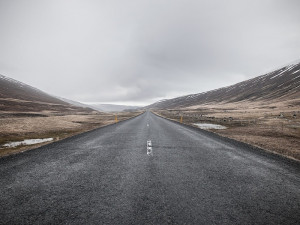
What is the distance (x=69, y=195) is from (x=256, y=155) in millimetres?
8755

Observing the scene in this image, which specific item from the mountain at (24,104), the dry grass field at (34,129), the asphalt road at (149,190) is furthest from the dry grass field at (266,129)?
the mountain at (24,104)

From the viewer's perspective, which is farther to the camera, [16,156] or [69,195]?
[16,156]

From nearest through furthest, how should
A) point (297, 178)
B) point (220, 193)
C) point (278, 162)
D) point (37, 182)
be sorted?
point (220, 193) < point (37, 182) < point (297, 178) < point (278, 162)

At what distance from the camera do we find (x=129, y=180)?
5285 mm

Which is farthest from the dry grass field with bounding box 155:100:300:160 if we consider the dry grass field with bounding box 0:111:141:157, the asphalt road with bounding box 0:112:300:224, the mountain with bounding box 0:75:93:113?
the mountain with bounding box 0:75:93:113

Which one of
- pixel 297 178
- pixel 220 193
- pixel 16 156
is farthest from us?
pixel 16 156

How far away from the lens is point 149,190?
4.61m

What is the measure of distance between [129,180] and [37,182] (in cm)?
286

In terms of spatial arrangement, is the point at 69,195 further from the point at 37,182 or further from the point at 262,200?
the point at 262,200

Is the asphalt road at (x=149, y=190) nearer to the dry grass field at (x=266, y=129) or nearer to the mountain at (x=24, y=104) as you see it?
the dry grass field at (x=266, y=129)

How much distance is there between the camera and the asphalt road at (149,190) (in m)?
3.50

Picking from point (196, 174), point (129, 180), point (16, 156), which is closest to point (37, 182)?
point (129, 180)

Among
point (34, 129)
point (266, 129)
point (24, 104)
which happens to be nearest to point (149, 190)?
point (266, 129)

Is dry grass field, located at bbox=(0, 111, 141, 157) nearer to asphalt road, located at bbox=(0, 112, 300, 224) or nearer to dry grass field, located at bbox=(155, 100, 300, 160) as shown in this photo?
asphalt road, located at bbox=(0, 112, 300, 224)
